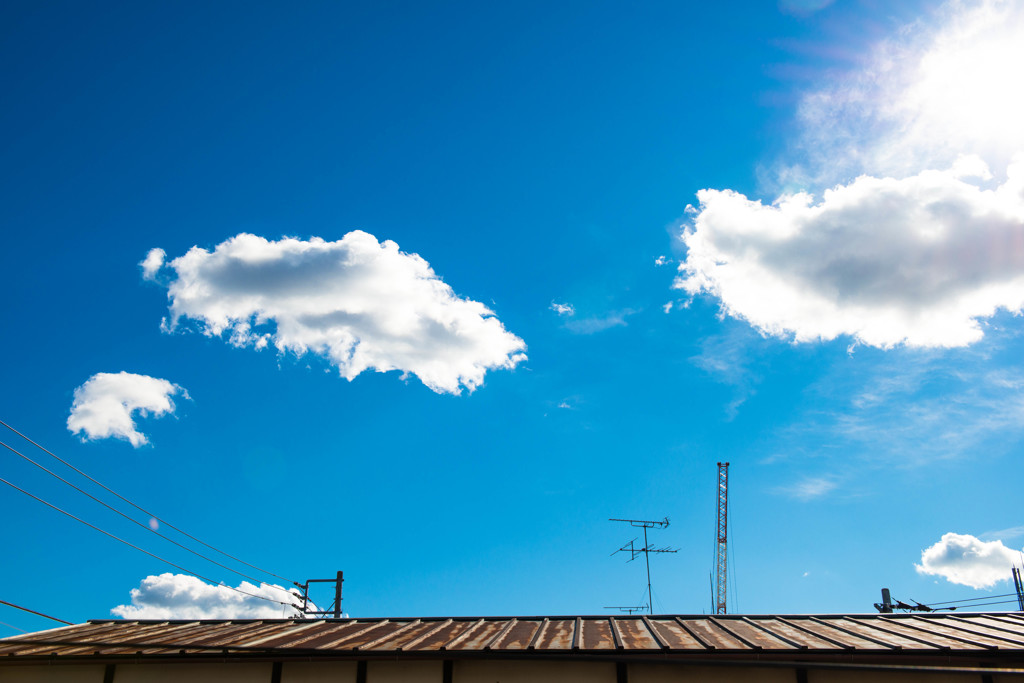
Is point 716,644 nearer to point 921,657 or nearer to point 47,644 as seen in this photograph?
point 921,657

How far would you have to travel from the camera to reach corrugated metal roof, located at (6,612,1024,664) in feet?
53.5

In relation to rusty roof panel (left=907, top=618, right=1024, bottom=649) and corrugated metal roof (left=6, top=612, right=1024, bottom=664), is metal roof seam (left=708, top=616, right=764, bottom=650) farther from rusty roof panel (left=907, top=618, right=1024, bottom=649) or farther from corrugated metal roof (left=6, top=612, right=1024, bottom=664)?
rusty roof panel (left=907, top=618, right=1024, bottom=649)

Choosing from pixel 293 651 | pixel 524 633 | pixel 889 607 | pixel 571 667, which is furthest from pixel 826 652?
pixel 889 607

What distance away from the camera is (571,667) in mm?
16453

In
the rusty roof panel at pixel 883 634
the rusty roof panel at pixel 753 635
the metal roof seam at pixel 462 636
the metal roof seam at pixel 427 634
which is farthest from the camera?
the metal roof seam at pixel 427 634

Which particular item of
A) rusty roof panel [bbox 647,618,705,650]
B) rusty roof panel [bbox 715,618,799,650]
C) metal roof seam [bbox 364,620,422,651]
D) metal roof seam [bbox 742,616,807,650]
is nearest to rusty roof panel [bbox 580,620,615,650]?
rusty roof panel [bbox 647,618,705,650]

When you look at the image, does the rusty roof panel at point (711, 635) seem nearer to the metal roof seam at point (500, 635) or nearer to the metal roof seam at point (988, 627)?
the metal roof seam at point (500, 635)

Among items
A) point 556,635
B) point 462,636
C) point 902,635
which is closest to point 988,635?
point 902,635

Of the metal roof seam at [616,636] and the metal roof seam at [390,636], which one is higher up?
the metal roof seam at [616,636]

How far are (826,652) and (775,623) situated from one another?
444cm

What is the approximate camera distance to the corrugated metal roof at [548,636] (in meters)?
16.3

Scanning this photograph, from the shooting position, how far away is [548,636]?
18.5 meters

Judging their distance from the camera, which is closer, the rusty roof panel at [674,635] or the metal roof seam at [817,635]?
the metal roof seam at [817,635]

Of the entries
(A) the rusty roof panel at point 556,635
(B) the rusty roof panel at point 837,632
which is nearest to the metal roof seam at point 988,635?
(B) the rusty roof panel at point 837,632
